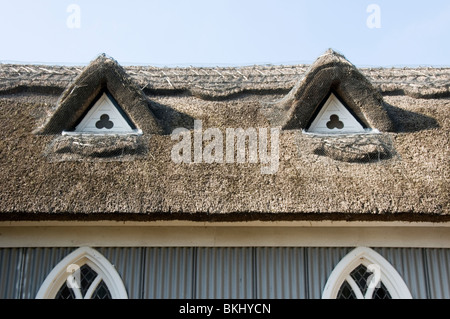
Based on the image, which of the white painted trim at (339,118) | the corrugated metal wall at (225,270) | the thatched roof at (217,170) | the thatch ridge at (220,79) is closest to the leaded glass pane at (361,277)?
the corrugated metal wall at (225,270)

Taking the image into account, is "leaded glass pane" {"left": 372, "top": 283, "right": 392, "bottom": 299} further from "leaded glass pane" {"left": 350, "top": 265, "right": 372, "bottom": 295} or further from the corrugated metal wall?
the corrugated metal wall

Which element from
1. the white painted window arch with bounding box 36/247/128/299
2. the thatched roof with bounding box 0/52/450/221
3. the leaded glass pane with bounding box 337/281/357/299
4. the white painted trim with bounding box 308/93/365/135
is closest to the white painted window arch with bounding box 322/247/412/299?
the leaded glass pane with bounding box 337/281/357/299

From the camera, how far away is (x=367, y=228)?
16.0ft

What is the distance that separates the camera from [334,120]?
5734 mm

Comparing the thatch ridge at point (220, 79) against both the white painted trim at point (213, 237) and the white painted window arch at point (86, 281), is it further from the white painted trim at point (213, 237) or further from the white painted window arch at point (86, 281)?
the white painted window arch at point (86, 281)

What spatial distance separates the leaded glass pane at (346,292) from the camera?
479cm

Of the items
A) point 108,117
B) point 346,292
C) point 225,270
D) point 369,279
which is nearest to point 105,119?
point 108,117

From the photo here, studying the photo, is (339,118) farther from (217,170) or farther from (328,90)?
(217,170)

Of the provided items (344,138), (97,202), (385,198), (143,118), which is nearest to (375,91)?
(344,138)

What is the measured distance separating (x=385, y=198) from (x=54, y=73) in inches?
190

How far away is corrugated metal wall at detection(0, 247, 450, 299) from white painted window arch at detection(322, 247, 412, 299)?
0.21 ft

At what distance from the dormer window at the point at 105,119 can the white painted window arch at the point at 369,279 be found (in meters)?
2.74
